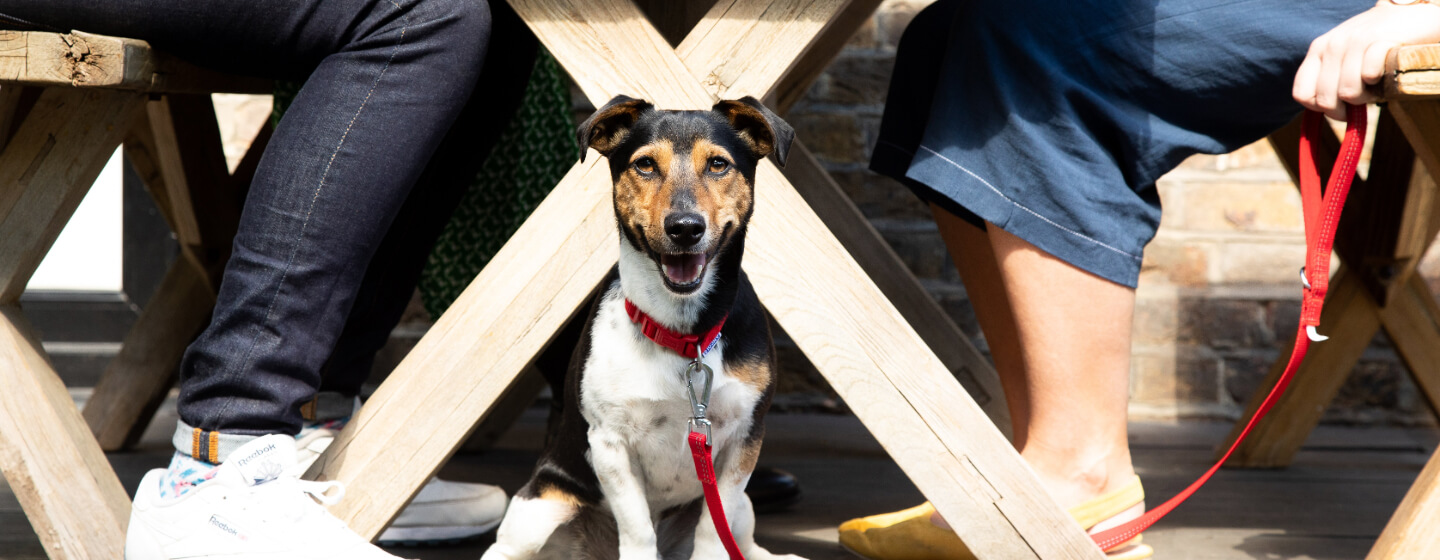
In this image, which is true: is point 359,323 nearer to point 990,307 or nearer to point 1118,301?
point 990,307

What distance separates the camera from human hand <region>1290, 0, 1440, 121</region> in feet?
4.02

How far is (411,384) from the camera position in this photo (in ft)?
4.50

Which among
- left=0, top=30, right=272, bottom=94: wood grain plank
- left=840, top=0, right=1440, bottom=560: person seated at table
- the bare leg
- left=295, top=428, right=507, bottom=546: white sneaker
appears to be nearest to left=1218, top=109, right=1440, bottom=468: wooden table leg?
left=840, top=0, right=1440, bottom=560: person seated at table

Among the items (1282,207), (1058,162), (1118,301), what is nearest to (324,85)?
(1058,162)

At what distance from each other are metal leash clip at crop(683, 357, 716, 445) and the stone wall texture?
1768 millimetres

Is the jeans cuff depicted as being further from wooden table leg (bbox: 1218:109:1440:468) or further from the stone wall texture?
wooden table leg (bbox: 1218:109:1440:468)

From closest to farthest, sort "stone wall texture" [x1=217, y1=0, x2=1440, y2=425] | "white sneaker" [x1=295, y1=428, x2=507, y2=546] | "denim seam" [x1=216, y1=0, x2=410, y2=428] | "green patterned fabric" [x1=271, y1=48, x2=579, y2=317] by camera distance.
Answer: "denim seam" [x1=216, y1=0, x2=410, y2=428]
"white sneaker" [x1=295, y1=428, x2=507, y2=546]
"green patterned fabric" [x1=271, y1=48, x2=579, y2=317]
"stone wall texture" [x1=217, y1=0, x2=1440, y2=425]

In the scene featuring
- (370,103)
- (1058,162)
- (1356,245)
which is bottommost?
(1356,245)

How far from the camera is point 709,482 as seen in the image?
1342 millimetres

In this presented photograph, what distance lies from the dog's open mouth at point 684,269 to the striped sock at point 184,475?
589 millimetres

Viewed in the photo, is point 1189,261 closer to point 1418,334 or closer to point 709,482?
point 1418,334

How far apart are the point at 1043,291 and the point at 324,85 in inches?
37.1

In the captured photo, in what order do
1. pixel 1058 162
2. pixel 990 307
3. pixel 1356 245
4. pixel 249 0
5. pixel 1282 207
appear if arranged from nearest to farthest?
pixel 249 0 < pixel 1058 162 < pixel 990 307 < pixel 1356 245 < pixel 1282 207

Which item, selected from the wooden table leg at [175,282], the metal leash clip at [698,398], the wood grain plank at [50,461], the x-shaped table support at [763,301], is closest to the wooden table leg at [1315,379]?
the x-shaped table support at [763,301]
